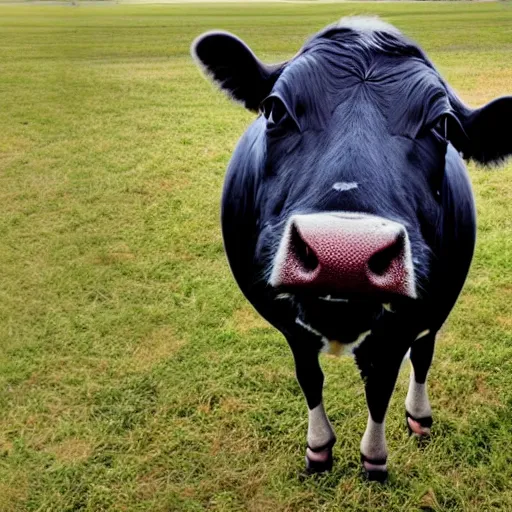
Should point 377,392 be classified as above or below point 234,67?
below

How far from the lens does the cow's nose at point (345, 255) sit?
146cm

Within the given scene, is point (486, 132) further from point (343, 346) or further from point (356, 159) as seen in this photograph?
point (343, 346)

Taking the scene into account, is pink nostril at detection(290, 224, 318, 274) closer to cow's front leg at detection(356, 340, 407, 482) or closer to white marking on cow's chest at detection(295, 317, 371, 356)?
white marking on cow's chest at detection(295, 317, 371, 356)

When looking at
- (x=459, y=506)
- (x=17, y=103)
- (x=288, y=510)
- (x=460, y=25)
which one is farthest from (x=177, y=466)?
(x=460, y=25)

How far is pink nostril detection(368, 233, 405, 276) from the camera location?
1.51 metres

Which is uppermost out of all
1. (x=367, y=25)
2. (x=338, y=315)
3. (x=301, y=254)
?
(x=367, y=25)

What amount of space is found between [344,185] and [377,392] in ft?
4.37

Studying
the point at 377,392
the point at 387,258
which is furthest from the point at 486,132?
the point at 377,392

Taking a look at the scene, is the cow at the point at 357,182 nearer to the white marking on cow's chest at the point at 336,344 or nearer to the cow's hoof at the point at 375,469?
the white marking on cow's chest at the point at 336,344

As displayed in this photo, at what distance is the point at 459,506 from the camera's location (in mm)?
2855

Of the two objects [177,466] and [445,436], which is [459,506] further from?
[177,466]

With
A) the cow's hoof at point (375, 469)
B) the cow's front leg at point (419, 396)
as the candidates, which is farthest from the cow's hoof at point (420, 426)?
the cow's hoof at point (375, 469)

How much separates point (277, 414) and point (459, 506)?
3.57ft

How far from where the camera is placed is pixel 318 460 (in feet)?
9.84
